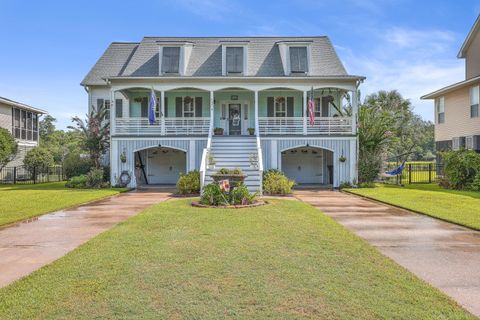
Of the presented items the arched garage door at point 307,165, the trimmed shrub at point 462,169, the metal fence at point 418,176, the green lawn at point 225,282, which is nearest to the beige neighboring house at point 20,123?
the arched garage door at point 307,165

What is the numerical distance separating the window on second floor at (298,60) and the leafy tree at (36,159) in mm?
17008

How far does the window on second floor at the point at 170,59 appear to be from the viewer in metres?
→ 22.2

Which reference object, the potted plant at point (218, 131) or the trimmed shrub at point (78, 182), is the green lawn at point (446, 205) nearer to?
the potted plant at point (218, 131)

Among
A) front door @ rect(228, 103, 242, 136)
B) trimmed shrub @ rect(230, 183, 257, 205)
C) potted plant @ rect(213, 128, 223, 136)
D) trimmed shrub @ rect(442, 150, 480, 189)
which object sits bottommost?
trimmed shrub @ rect(230, 183, 257, 205)

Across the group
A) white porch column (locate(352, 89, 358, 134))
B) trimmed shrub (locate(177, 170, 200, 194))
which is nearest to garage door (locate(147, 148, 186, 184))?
trimmed shrub (locate(177, 170, 200, 194))

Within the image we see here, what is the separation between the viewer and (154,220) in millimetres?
9719

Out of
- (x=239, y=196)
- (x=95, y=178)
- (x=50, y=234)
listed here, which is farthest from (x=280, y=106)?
(x=50, y=234)

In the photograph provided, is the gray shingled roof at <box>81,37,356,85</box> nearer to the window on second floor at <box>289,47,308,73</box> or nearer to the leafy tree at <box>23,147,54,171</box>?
the window on second floor at <box>289,47,308,73</box>

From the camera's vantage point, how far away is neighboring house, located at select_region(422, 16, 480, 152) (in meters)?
22.7

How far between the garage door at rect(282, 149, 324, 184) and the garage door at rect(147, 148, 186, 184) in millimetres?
6323

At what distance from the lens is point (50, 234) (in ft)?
27.3

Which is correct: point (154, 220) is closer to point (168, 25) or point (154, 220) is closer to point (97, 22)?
point (97, 22)

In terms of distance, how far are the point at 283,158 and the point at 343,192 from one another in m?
5.68

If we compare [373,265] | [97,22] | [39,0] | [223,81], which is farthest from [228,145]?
[373,265]
